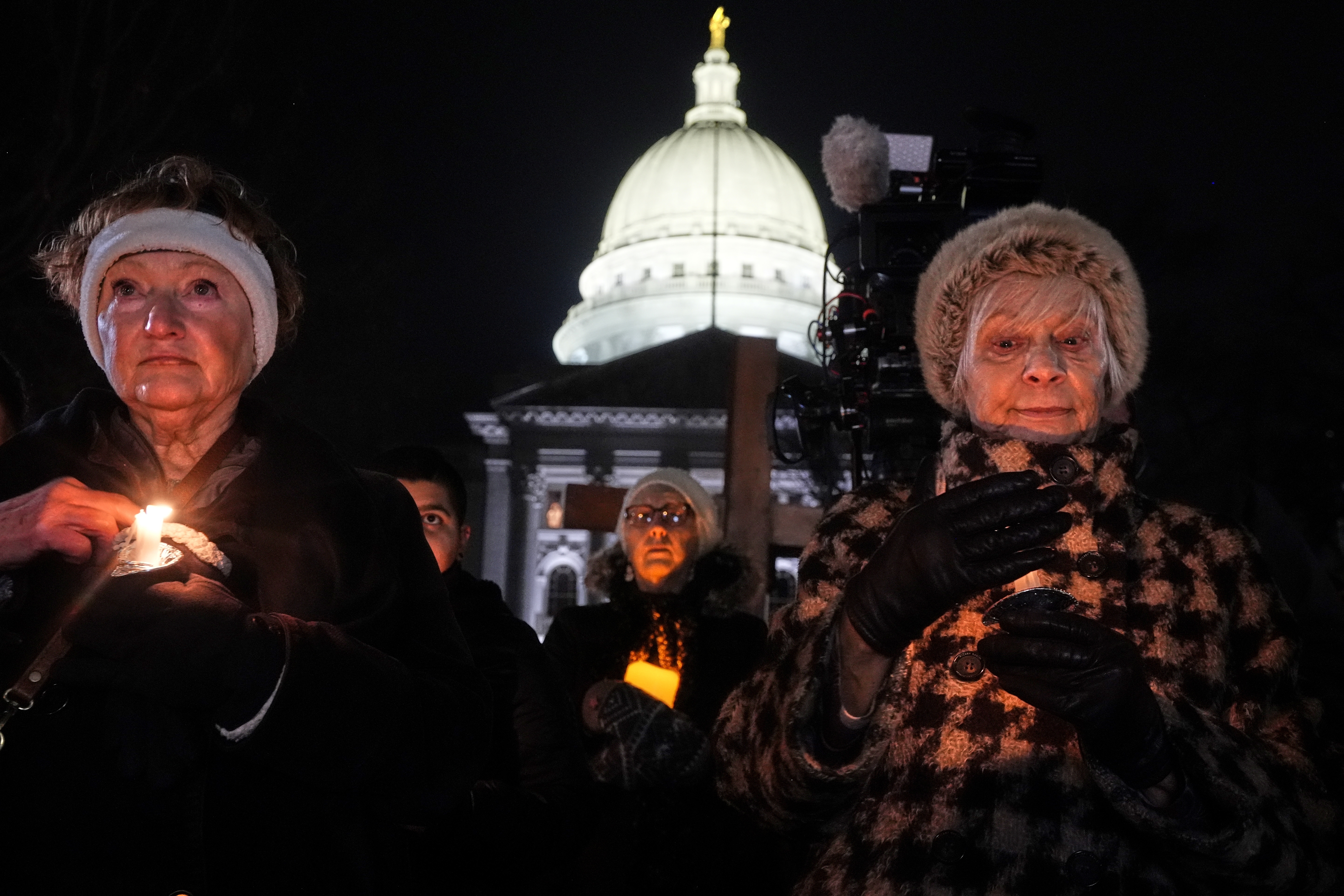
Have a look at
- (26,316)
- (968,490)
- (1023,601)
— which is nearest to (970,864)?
(1023,601)

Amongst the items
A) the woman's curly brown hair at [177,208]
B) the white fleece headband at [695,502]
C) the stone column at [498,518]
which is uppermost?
the stone column at [498,518]

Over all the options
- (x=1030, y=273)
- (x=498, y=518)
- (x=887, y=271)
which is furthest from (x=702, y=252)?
(x=1030, y=273)

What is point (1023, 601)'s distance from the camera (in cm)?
191

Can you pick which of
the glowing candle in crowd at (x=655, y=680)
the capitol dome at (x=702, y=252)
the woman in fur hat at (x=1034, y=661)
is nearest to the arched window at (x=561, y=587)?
the capitol dome at (x=702, y=252)

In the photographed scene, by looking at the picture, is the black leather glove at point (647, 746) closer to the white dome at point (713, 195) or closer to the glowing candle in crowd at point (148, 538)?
the glowing candle in crowd at point (148, 538)

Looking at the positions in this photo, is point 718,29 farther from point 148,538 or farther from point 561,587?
point 148,538

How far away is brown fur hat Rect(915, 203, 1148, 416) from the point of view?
237 cm

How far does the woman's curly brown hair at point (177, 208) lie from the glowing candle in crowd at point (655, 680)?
2.22 m

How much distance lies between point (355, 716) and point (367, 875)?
0.30m

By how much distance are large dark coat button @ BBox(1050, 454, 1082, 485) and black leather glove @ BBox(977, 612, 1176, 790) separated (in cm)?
36

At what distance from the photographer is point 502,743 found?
135 inches

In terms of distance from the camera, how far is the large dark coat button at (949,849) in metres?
1.97

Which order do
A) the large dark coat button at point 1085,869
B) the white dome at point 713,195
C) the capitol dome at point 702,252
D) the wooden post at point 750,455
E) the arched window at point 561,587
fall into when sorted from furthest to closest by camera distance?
1. the white dome at point 713,195
2. the capitol dome at point 702,252
3. the arched window at point 561,587
4. the wooden post at point 750,455
5. the large dark coat button at point 1085,869

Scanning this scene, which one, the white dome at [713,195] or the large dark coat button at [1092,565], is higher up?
the white dome at [713,195]
